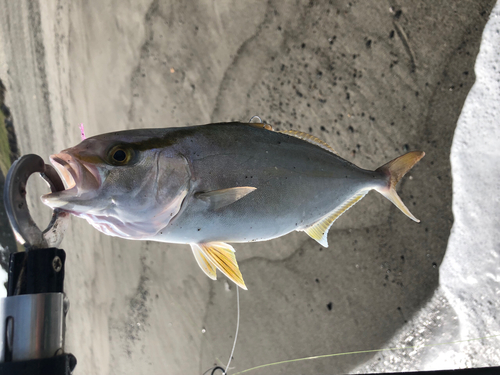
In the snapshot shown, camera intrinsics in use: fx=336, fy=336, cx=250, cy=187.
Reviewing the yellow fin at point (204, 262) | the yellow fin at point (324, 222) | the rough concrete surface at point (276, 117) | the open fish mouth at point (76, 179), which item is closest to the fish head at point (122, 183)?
the open fish mouth at point (76, 179)

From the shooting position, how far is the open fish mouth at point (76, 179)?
3.64 ft

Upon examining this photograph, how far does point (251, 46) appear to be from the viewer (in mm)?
2350

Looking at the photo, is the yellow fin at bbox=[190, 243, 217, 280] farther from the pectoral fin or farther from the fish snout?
the fish snout

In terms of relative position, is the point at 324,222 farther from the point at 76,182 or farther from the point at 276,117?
the point at 76,182

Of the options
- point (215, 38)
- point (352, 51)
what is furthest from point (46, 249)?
point (352, 51)

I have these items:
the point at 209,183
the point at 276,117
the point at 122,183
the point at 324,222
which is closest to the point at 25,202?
the point at 122,183

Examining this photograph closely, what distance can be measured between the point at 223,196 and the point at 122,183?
0.36 m

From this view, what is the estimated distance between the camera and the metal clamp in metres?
1.30

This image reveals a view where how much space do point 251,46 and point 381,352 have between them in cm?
230

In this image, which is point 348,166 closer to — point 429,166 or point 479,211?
point 429,166

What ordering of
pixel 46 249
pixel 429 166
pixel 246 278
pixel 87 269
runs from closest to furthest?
pixel 46 249 → pixel 429 166 → pixel 246 278 → pixel 87 269

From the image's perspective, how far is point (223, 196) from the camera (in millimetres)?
1271

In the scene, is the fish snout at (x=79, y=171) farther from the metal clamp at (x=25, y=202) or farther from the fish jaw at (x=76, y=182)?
the metal clamp at (x=25, y=202)

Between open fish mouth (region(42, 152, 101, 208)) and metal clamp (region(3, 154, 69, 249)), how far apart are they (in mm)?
264
